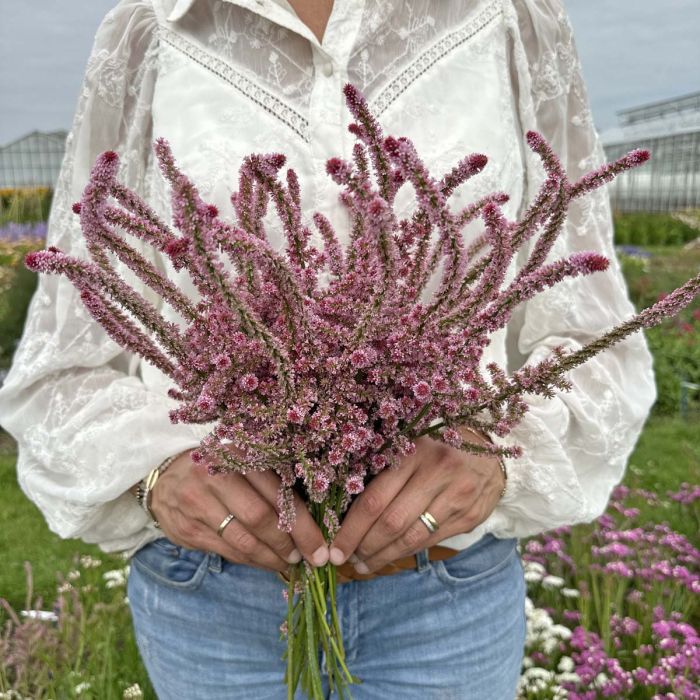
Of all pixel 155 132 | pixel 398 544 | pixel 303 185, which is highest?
pixel 155 132

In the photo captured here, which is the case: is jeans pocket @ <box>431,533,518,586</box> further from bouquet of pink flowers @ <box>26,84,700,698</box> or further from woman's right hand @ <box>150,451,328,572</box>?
bouquet of pink flowers @ <box>26,84,700,698</box>

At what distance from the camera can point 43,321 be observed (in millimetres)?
1422

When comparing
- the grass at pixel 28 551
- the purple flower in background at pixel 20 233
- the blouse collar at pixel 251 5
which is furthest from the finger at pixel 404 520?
the purple flower in background at pixel 20 233

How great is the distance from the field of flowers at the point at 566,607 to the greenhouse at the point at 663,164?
16.4 m

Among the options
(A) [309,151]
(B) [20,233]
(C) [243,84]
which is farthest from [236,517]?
(B) [20,233]

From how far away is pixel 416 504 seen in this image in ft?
3.27

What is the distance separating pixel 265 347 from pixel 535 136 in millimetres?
351

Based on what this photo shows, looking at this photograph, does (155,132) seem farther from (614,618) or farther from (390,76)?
(614,618)

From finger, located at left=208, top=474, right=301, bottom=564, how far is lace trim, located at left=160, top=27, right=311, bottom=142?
25.1 inches

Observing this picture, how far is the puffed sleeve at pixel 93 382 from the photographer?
1.26 m

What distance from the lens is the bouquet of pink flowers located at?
773 millimetres

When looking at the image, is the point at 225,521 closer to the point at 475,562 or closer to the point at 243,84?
the point at 475,562

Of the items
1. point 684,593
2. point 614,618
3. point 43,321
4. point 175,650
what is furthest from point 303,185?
point 684,593

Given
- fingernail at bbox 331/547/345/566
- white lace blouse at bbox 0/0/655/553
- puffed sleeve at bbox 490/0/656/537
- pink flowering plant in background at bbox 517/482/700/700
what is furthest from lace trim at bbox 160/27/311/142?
pink flowering plant in background at bbox 517/482/700/700
